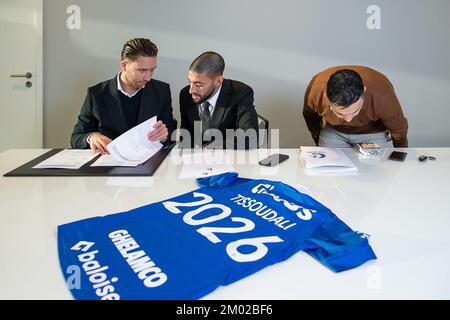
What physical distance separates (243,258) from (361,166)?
926 millimetres

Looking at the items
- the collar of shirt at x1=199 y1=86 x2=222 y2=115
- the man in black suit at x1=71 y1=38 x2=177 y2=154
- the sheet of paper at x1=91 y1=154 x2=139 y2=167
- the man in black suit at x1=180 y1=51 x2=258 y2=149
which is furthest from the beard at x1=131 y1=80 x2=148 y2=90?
the sheet of paper at x1=91 y1=154 x2=139 y2=167

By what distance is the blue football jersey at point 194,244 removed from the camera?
0.67 m

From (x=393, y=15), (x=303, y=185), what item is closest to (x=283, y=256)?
(x=303, y=185)

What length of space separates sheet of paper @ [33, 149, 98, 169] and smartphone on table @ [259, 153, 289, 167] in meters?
0.74

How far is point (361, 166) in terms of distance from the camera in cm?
149

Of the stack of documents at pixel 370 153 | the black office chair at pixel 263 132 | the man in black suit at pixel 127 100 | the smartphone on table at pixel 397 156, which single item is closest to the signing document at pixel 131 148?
the man in black suit at pixel 127 100

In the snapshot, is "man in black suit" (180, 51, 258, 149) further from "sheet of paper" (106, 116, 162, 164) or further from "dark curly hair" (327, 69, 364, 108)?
"dark curly hair" (327, 69, 364, 108)

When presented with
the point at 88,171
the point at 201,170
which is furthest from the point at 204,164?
the point at 88,171

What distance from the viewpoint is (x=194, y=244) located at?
2.63ft

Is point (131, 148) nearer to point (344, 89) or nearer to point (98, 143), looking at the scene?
point (98, 143)

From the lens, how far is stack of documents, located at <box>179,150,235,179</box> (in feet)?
4.45

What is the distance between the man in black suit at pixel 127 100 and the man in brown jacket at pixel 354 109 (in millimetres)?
864

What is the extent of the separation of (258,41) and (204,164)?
1.76m

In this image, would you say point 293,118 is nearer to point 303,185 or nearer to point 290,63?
point 290,63
